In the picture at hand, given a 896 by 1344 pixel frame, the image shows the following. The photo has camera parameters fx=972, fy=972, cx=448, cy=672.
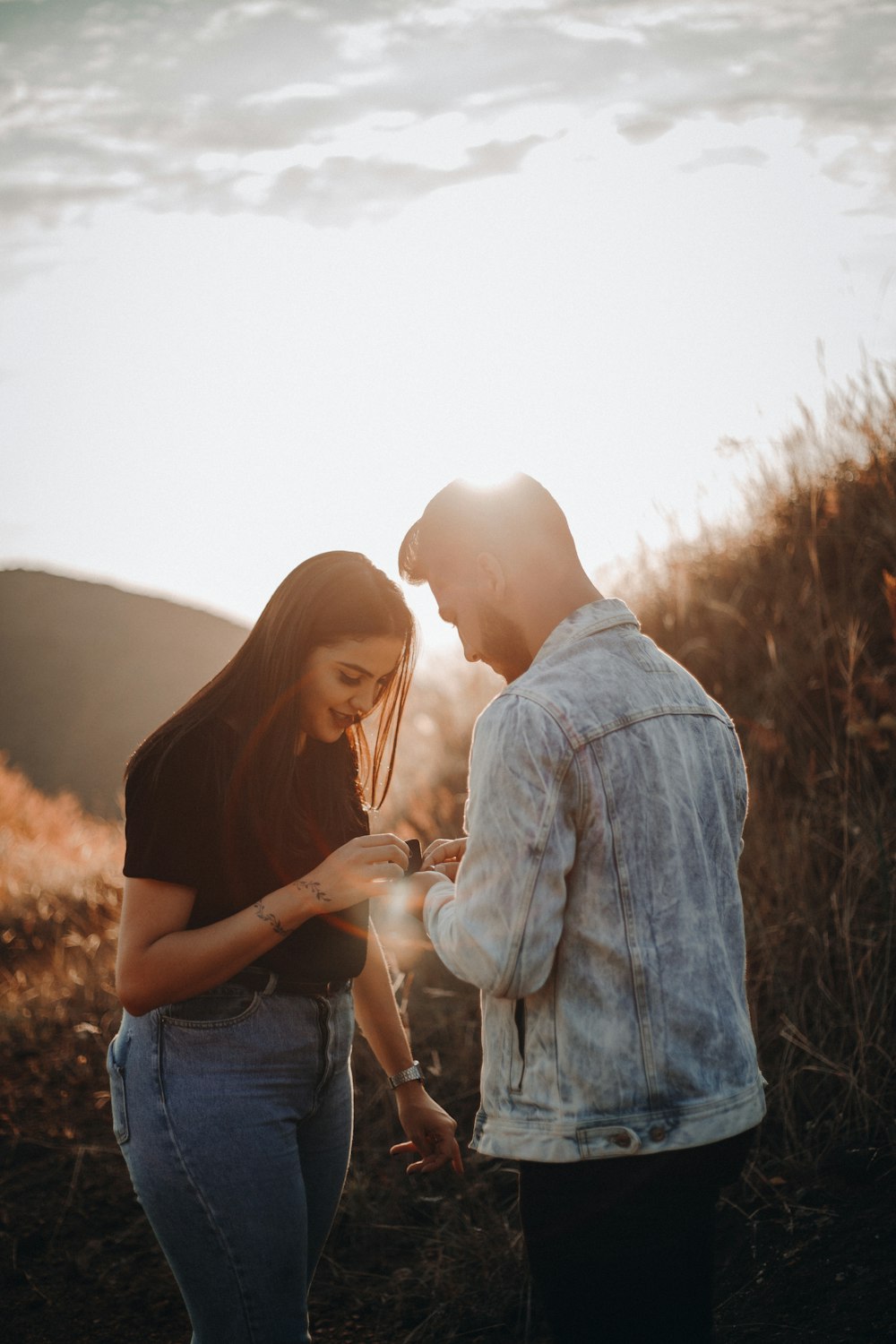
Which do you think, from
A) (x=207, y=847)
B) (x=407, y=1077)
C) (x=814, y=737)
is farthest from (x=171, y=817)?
(x=814, y=737)

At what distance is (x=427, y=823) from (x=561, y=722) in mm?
4350

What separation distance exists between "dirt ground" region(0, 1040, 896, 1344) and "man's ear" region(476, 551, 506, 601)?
245 centimetres

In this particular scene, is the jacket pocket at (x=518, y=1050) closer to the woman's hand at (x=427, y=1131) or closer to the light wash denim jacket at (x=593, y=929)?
the light wash denim jacket at (x=593, y=929)

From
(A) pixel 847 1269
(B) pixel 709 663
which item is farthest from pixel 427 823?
(A) pixel 847 1269

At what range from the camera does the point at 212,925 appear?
2045 mm

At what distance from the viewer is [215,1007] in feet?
6.82

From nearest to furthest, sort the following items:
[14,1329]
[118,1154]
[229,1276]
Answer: [229,1276] → [14,1329] → [118,1154]

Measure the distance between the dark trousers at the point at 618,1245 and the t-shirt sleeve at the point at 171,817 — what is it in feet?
2.95

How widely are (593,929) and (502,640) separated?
57cm

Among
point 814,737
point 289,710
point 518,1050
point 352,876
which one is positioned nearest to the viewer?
point 518,1050

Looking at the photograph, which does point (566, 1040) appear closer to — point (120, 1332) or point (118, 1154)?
point (120, 1332)

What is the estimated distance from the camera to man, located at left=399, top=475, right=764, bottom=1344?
63.1 inches

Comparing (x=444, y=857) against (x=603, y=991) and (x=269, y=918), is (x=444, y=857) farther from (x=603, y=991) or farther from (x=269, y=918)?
(x=603, y=991)

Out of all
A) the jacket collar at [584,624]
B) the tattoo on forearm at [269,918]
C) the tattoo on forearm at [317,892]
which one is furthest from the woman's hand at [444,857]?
the jacket collar at [584,624]
